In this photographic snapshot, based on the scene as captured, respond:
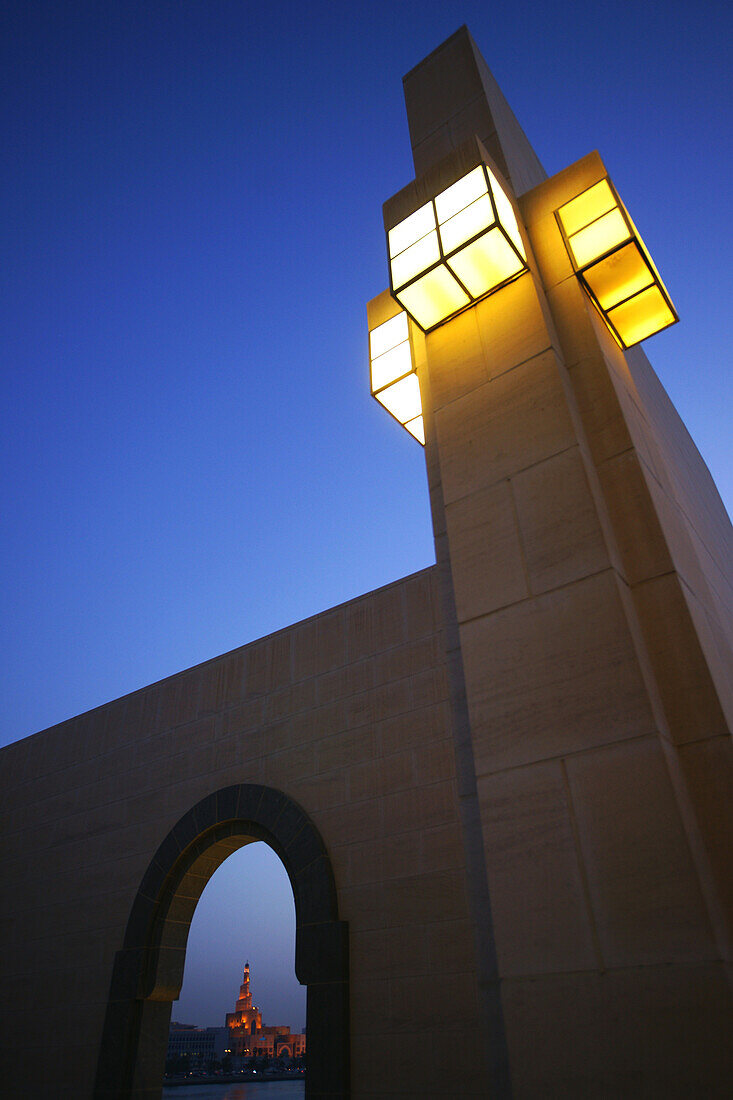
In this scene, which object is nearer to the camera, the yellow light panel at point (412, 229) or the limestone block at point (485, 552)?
the limestone block at point (485, 552)

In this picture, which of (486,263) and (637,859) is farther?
(486,263)

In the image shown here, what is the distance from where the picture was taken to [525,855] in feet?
9.13

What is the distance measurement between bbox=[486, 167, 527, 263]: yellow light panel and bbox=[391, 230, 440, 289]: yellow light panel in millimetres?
427

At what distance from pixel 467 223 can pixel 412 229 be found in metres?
0.50

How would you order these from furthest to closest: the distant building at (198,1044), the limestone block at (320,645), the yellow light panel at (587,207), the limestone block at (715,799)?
the distant building at (198,1044)
the limestone block at (320,645)
the yellow light panel at (587,207)
the limestone block at (715,799)

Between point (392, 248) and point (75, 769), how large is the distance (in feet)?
32.3

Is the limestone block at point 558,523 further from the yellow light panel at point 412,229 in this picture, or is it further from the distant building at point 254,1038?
the distant building at point 254,1038

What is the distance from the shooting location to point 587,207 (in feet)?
14.6

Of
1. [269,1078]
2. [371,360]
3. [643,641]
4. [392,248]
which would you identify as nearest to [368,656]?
[371,360]

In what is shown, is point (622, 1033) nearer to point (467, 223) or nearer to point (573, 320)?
point (573, 320)

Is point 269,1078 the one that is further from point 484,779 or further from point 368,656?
point 484,779

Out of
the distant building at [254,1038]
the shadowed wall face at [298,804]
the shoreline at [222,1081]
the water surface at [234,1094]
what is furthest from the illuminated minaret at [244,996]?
the shadowed wall face at [298,804]

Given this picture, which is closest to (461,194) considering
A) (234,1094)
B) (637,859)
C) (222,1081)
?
(637,859)

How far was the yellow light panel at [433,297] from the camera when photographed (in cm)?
433
